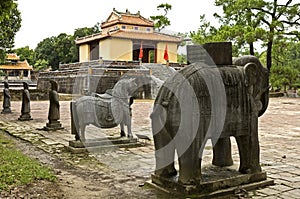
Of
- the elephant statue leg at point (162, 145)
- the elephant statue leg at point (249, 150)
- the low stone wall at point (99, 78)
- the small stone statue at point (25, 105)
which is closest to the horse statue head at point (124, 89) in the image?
the elephant statue leg at point (162, 145)

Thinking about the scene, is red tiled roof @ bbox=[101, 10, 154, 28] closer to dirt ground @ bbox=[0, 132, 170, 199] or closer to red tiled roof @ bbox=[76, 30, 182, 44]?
red tiled roof @ bbox=[76, 30, 182, 44]

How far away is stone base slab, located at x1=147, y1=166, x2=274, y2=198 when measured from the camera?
4.80m

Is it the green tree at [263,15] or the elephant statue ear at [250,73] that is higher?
the green tree at [263,15]

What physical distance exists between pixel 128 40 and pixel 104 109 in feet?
95.7

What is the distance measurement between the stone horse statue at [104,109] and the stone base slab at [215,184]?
10.4 feet

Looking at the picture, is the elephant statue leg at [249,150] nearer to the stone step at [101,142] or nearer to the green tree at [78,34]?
the stone step at [101,142]

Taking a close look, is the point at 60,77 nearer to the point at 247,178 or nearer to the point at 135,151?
the point at 135,151

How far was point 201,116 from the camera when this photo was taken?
4.80 m

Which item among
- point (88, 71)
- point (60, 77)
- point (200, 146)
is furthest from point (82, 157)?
point (60, 77)

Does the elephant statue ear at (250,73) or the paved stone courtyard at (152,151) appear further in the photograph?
the paved stone courtyard at (152,151)

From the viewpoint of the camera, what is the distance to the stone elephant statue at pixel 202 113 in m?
4.78

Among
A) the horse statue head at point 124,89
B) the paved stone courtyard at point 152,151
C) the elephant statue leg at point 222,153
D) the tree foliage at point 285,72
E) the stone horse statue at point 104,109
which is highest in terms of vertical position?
the tree foliage at point 285,72

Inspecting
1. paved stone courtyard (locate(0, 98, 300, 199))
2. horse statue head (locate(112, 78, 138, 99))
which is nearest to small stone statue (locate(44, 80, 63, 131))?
paved stone courtyard (locate(0, 98, 300, 199))

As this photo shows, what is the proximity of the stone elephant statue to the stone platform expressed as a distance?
3.11 metres
